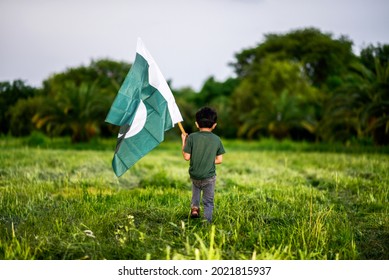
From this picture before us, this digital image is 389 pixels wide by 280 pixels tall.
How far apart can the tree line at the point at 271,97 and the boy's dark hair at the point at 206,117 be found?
944 cm

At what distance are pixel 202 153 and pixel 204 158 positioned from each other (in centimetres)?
6

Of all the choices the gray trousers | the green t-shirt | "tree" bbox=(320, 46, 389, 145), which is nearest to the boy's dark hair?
the green t-shirt

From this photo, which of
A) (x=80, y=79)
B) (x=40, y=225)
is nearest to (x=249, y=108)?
(x=80, y=79)

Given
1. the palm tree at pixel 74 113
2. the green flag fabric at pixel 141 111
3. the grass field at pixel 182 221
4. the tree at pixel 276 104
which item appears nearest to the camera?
the grass field at pixel 182 221

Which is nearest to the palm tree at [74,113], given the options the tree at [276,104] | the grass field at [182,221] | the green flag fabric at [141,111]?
the tree at [276,104]

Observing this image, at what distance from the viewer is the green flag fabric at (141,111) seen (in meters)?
4.23

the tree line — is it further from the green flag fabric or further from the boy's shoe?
the boy's shoe

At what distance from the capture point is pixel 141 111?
4359mm

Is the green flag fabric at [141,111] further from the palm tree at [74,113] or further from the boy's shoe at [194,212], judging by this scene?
the palm tree at [74,113]

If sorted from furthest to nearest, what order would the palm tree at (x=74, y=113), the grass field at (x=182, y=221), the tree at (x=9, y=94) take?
the palm tree at (x=74, y=113)
the tree at (x=9, y=94)
the grass field at (x=182, y=221)

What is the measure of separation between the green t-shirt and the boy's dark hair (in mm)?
108
